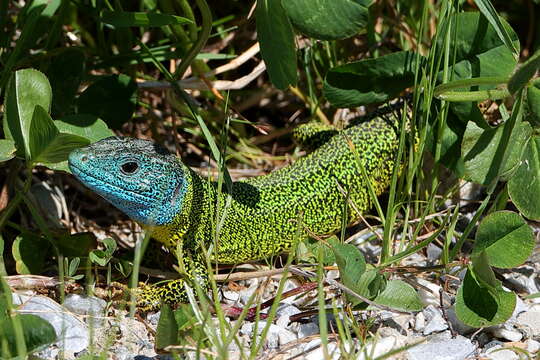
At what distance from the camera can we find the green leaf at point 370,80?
3480 mm

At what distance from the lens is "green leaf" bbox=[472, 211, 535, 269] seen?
115 inches

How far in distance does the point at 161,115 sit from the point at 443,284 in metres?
1.90

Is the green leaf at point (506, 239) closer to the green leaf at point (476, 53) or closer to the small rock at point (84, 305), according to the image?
the green leaf at point (476, 53)

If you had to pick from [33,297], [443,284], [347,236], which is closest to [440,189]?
[347,236]

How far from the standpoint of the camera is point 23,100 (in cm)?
297

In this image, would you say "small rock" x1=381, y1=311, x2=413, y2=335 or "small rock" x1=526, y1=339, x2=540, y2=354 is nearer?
"small rock" x1=526, y1=339, x2=540, y2=354

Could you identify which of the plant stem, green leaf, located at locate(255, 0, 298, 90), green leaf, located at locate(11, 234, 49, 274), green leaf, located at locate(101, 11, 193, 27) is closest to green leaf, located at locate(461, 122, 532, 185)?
green leaf, located at locate(255, 0, 298, 90)

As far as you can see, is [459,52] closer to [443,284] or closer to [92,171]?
[443,284]

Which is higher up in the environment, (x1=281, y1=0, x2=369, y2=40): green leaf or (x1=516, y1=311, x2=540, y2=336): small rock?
(x1=281, y1=0, x2=369, y2=40): green leaf

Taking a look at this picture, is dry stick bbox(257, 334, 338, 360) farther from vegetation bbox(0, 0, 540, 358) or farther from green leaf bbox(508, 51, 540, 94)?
green leaf bbox(508, 51, 540, 94)

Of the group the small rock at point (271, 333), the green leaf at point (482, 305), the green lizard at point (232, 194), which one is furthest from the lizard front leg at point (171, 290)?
the green leaf at point (482, 305)

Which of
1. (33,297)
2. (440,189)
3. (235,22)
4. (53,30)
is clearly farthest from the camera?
(235,22)

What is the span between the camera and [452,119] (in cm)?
337

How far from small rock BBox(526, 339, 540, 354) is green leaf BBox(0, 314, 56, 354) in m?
1.62
